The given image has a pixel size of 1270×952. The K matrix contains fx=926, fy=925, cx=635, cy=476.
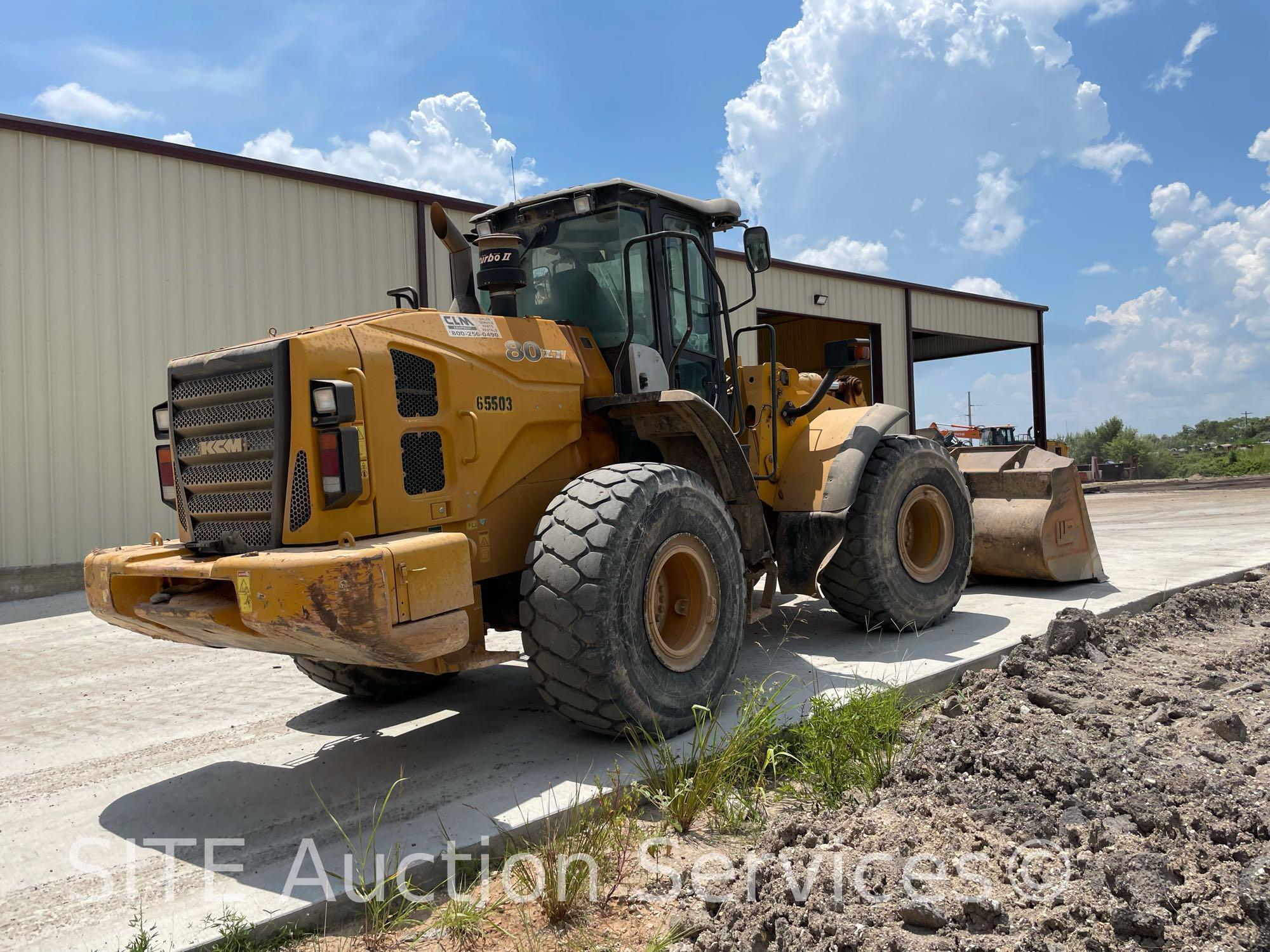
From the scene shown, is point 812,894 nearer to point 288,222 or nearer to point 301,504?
point 301,504

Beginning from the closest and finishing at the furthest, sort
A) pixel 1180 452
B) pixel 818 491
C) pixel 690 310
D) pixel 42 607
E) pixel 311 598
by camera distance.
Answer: pixel 311 598, pixel 690 310, pixel 818 491, pixel 42 607, pixel 1180 452

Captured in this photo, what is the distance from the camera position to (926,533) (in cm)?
686

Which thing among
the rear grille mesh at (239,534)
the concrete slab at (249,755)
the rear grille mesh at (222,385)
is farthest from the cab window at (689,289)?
the rear grille mesh at (239,534)

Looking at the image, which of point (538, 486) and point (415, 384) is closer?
point (415, 384)

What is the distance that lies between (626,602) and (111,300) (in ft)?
29.9

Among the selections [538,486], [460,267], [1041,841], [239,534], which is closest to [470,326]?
[538,486]

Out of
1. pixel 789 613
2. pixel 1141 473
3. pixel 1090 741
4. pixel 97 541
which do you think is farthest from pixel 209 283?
pixel 1141 473

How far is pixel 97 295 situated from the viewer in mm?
10391

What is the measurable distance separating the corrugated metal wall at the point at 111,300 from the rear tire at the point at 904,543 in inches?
320

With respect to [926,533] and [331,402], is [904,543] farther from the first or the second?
[331,402]

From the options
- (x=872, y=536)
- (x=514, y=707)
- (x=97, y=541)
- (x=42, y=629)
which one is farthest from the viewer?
(x=97, y=541)

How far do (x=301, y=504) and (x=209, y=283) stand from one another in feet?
28.6

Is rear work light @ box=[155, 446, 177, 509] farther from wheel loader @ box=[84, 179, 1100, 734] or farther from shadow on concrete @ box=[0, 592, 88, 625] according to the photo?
shadow on concrete @ box=[0, 592, 88, 625]

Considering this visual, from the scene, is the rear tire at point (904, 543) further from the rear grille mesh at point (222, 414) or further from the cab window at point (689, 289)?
the rear grille mesh at point (222, 414)
